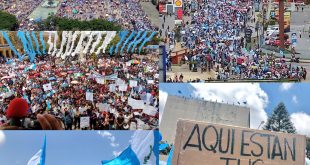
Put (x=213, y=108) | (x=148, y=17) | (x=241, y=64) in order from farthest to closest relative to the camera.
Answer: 1. (x=148, y=17)
2. (x=241, y=64)
3. (x=213, y=108)

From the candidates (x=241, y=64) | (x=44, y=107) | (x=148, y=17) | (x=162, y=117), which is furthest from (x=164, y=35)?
(x=162, y=117)

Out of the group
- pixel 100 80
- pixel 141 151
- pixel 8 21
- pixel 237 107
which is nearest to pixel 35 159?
pixel 141 151

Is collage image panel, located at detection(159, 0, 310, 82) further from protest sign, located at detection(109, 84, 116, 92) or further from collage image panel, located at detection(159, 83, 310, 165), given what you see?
collage image panel, located at detection(159, 83, 310, 165)

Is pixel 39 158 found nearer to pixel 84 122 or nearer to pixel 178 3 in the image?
pixel 84 122

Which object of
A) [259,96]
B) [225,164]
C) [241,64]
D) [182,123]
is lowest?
[241,64]

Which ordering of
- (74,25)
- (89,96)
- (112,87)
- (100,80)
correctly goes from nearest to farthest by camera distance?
1. (89,96)
2. (112,87)
3. (100,80)
4. (74,25)

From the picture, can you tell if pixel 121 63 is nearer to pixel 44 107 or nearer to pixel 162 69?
pixel 162 69
